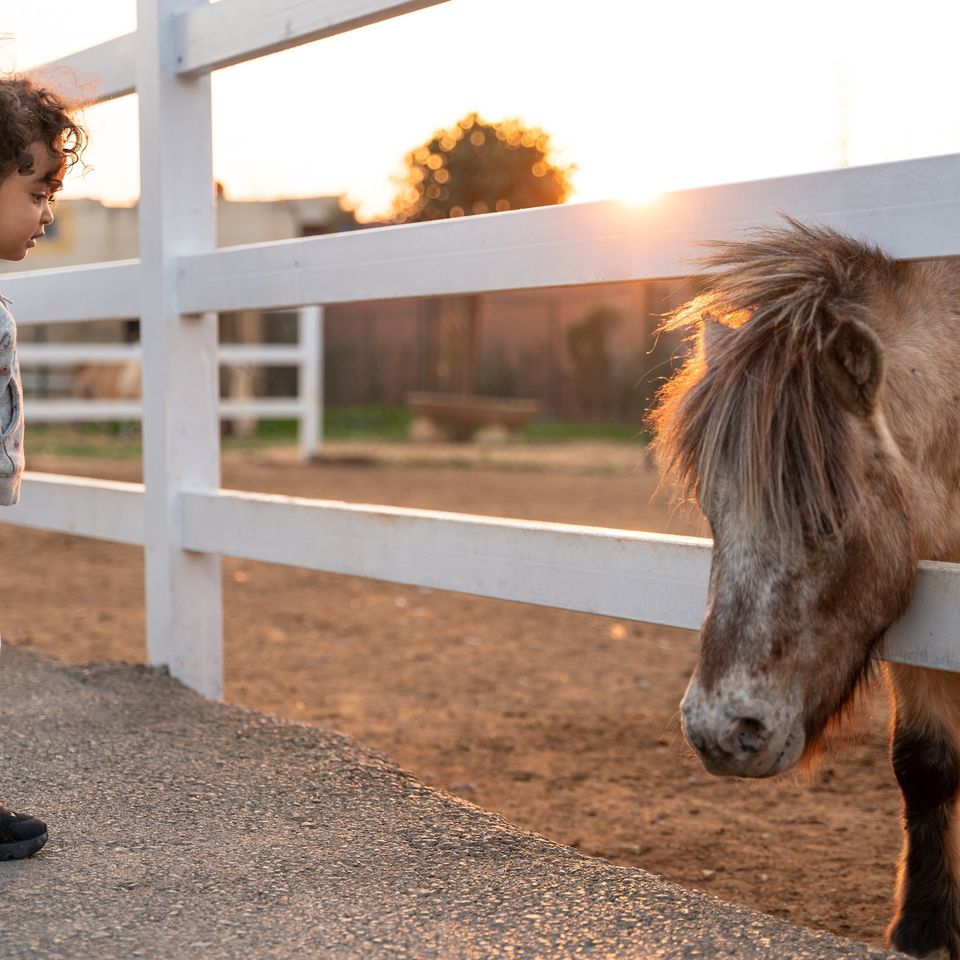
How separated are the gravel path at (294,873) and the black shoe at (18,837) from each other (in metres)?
0.02

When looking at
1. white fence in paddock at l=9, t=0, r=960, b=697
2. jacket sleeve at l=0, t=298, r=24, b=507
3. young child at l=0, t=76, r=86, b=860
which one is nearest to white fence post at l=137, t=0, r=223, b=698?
white fence in paddock at l=9, t=0, r=960, b=697

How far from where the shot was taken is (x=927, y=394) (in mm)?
1844

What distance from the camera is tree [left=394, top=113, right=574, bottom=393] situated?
7.76 meters

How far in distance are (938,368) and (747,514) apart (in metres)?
0.46

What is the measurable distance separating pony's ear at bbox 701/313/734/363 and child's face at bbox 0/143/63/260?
1202 mm

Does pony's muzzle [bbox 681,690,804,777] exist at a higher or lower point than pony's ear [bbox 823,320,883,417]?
lower

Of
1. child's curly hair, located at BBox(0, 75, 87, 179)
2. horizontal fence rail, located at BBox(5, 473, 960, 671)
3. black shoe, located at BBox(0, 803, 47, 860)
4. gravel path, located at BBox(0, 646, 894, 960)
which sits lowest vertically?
gravel path, located at BBox(0, 646, 894, 960)

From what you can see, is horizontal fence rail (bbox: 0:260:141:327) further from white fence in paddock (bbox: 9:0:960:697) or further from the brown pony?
the brown pony

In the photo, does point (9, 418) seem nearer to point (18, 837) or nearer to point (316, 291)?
point (18, 837)

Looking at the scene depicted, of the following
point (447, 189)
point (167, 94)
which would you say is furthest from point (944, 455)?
point (447, 189)

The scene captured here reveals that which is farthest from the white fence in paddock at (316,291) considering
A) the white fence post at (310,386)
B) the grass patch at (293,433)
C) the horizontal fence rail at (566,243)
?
the grass patch at (293,433)

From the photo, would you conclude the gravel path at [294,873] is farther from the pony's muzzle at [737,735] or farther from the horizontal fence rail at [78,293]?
the horizontal fence rail at [78,293]

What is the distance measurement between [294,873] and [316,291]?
150cm

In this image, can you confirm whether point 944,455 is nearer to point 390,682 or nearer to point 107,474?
point 390,682
